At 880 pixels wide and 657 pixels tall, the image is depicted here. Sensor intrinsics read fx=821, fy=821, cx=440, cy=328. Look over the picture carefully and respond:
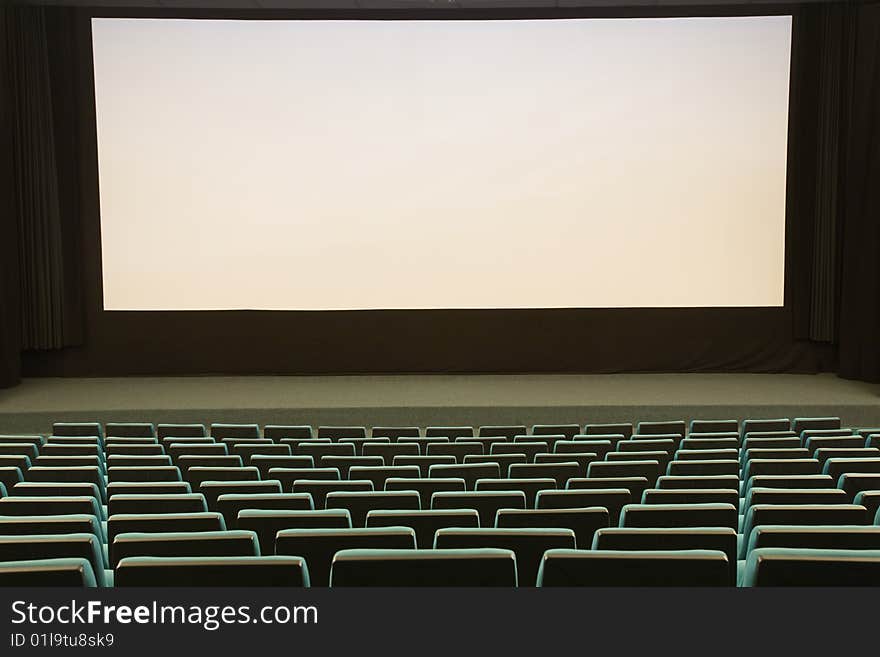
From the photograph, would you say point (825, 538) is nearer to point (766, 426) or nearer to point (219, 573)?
point (219, 573)

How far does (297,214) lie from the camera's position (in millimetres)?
11555

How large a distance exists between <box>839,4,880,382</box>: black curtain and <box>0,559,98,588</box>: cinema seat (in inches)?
432

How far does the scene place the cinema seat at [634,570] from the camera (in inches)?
83.6

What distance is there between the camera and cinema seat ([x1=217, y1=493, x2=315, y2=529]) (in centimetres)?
382

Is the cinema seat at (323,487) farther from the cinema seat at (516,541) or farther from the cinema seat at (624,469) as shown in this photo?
the cinema seat at (516,541)

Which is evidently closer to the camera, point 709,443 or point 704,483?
point 704,483

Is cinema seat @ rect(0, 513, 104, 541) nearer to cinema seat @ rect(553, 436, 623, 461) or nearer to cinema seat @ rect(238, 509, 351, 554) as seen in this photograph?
cinema seat @ rect(238, 509, 351, 554)

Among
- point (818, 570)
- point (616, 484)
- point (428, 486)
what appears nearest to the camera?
point (818, 570)

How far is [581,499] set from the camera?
3.90 meters

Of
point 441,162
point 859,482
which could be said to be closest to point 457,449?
point 859,482

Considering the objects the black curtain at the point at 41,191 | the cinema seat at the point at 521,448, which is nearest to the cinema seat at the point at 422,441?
the cinema seat at the point at 521,448

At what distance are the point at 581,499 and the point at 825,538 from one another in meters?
1.34

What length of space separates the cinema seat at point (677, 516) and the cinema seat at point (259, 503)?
146 centimetres

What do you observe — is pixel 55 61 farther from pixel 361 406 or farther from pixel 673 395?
pixel 673 395
